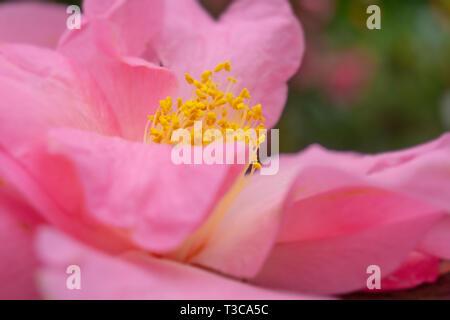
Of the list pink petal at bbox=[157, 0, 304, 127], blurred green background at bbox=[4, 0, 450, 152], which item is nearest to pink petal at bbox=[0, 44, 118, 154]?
pink petal at bbox=[157, 0, 304, 127]

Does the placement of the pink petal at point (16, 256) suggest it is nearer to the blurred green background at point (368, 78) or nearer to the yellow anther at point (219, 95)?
the yellow anther at point (219, 95)

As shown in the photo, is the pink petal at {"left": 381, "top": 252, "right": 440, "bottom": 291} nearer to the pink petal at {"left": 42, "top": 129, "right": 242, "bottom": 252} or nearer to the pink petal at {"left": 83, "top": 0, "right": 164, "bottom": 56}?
the pink petal at {"left": 42, "top": 129, "right": 242, "bottom": 252}

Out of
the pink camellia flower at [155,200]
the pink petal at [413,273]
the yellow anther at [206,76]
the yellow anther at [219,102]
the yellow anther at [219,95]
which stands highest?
the yellow anther at [206,76]

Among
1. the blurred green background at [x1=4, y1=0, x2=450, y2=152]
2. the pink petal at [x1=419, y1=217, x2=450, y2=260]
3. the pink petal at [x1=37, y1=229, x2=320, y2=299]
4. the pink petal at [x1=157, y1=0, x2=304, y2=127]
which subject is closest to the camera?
the pink petal at [x1=37, y1=229, x2=320, y2=299]

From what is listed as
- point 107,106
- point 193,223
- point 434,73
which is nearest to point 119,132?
point 107,106

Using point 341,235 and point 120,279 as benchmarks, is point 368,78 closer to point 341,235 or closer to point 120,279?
point 341,235

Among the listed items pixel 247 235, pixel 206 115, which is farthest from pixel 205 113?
pixel 247 235

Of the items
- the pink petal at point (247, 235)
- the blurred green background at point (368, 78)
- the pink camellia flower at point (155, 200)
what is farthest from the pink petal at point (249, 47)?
the blurred green background at point (368, 78)
